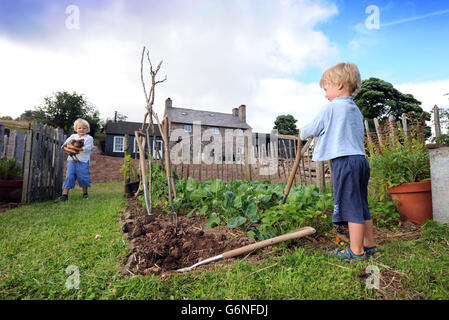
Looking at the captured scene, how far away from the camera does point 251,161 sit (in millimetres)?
6523

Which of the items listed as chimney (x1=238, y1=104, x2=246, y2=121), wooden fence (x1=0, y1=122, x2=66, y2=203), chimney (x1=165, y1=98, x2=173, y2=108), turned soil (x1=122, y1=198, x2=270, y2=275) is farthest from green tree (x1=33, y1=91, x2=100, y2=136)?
turned soil (x1=122, y1=198, x2=270, y2=275)

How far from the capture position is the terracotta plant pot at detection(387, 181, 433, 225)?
110 inches

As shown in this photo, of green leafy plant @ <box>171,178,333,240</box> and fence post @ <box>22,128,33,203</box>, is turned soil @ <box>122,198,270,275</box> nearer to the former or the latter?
green leafy plant @ <box>171,178,333,240</box>

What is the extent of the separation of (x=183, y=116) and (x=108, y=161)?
514 inches

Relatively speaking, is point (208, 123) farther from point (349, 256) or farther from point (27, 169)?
point (349, 256)

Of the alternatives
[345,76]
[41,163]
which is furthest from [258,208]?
[41,163]

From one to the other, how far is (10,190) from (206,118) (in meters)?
24.4

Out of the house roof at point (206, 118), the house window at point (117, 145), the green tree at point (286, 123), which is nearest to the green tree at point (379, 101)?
the house roof at point (206, 118)

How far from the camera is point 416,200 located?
111 inches
